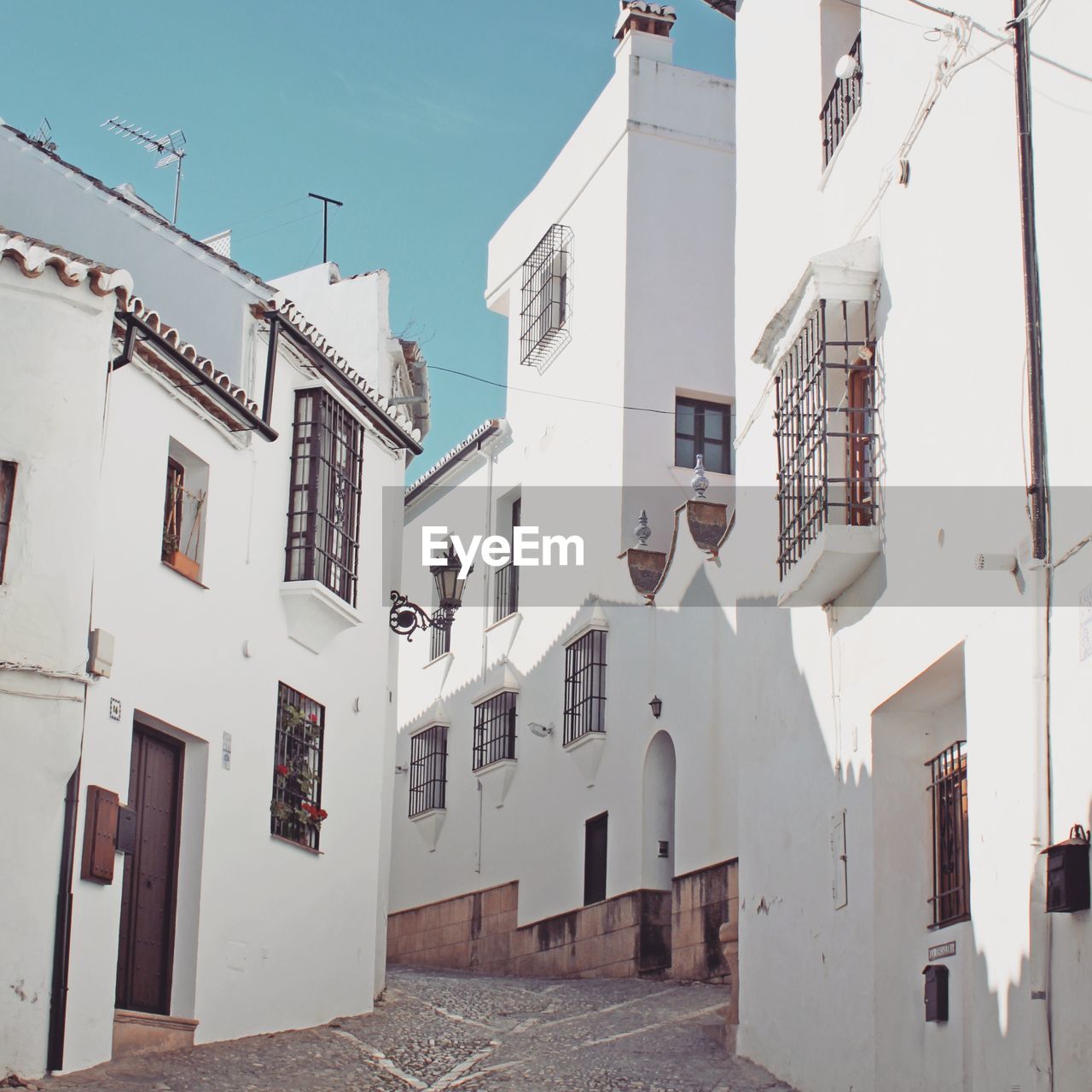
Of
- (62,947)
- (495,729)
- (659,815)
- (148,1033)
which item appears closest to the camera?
(62,947)

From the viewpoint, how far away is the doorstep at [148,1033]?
36.0 ft

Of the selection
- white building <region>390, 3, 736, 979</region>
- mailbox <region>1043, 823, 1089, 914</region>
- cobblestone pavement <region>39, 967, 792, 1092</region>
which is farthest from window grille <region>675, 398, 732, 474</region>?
mailbox <region>1043, 823, 1089, 914</region>

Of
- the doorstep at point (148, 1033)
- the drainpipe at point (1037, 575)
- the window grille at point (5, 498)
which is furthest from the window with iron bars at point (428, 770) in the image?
the drainpipe at point (1037, 575)

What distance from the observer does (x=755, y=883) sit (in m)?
11.7

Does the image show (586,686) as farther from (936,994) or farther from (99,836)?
(936,994)

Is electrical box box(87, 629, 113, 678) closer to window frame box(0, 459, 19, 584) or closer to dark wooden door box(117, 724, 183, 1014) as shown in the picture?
window frame box(0, 459, 19, 584)

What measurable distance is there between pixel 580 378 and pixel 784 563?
488 inches

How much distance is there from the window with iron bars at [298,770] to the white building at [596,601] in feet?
14.8

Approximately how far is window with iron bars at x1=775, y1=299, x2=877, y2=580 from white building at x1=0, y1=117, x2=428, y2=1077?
4.30 m

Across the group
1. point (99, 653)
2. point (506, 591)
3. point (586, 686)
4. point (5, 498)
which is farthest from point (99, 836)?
point (506, 591)

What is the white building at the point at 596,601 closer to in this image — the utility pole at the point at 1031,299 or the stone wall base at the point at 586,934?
the stone wall base at the point at 586,934

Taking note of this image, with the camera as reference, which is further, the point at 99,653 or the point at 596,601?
the point at 596,601

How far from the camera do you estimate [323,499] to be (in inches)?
577

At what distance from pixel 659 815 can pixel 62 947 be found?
1001cm
